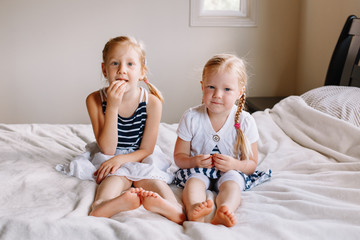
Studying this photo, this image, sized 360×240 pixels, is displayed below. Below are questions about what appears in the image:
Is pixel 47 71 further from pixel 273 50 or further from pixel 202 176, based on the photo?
pixel 202 176

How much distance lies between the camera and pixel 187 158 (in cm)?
151

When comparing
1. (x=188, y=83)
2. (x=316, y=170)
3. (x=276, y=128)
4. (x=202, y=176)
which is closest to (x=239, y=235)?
(x=202, y=176)

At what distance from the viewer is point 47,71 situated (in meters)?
3.40

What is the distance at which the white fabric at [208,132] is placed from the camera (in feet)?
5.05

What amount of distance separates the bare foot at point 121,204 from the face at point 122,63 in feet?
1.73

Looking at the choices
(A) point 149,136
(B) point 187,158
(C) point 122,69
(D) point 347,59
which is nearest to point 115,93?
(C) point 122,69

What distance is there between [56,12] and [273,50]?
1.88 m

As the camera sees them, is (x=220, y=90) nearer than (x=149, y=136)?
Yes

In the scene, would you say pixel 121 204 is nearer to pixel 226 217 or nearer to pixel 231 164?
pixel 226 217

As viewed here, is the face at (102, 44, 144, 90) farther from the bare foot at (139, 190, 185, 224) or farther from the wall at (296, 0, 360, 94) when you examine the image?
the wall at (296, 0, 360, 94)

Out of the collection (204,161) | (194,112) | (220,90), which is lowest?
(204,161)

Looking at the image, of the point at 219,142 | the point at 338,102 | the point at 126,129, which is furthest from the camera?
the point at 338,102

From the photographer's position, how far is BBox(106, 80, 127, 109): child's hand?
1517mm

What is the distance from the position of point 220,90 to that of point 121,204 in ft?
1.77
